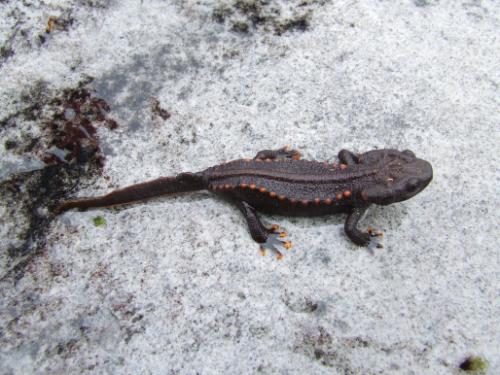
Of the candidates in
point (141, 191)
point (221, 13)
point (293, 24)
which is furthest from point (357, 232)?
point (221, 13)

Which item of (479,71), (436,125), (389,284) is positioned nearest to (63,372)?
(389,284)

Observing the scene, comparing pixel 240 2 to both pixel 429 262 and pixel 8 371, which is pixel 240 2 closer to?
pixel 429 262

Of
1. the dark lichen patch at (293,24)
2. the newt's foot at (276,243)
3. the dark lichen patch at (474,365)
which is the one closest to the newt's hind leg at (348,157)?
the newt's foot at (276,243)

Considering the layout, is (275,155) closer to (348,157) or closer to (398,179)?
(348,157)

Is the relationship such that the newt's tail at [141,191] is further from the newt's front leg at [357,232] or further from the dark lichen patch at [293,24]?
the dark lichen patch at [293,24]

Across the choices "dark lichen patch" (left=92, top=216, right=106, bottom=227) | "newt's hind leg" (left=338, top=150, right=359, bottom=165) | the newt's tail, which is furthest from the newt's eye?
"dark lichen patch" (left=92, top=216, right=106, bottom=227)
